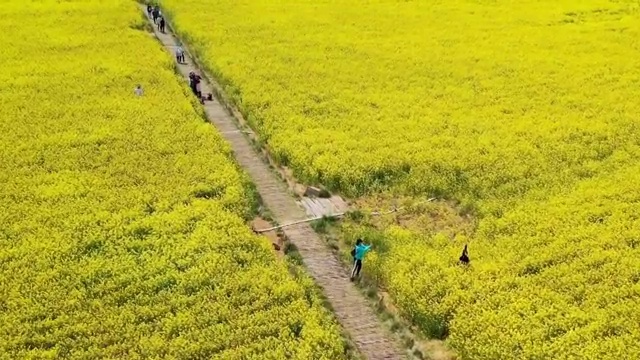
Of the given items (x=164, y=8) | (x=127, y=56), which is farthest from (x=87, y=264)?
(x=164, y=8)

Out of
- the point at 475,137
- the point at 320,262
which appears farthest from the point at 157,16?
the point at 320,262

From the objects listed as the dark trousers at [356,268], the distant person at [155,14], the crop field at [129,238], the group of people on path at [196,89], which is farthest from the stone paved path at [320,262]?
the distant person at [155,14]

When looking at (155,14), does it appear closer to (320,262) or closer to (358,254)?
(320,262)

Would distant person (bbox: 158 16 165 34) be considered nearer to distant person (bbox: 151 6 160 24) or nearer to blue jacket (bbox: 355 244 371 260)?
distant person (bbox: 151 6 160 24)

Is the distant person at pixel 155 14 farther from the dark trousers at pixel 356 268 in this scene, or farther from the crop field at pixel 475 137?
the dark trousers at pixel 356 268

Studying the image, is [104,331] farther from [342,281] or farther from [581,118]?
[581,118]
